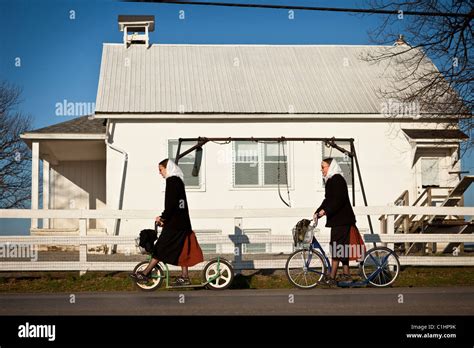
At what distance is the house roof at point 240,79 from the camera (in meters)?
23.5

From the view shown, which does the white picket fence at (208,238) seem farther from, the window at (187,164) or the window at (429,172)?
the window at (429,172)

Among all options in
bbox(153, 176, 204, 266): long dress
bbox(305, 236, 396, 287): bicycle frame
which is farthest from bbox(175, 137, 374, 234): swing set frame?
bbox(153, 176, 204, 266): long dress

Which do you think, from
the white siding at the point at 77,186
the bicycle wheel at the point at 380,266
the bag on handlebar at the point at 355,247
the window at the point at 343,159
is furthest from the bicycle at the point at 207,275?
the white siding at the point at 77,186

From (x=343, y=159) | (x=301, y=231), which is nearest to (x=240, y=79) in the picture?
(x=343, y=159)

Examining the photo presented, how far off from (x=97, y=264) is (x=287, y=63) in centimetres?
1375

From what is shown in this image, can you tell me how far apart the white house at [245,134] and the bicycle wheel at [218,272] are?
31.5ft

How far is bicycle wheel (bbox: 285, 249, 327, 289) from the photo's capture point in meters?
12.9

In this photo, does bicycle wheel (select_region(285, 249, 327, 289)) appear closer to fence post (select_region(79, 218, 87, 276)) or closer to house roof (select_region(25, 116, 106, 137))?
fence post (select_region(79, 218, 87, 276))

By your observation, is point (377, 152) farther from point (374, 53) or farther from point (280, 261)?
point (280, 261)

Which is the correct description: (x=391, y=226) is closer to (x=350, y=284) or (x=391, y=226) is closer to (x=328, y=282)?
(x=350, y=284)

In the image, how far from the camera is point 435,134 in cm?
2359

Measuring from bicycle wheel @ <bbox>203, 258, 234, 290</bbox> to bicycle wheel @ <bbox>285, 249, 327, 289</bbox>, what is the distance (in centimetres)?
97
